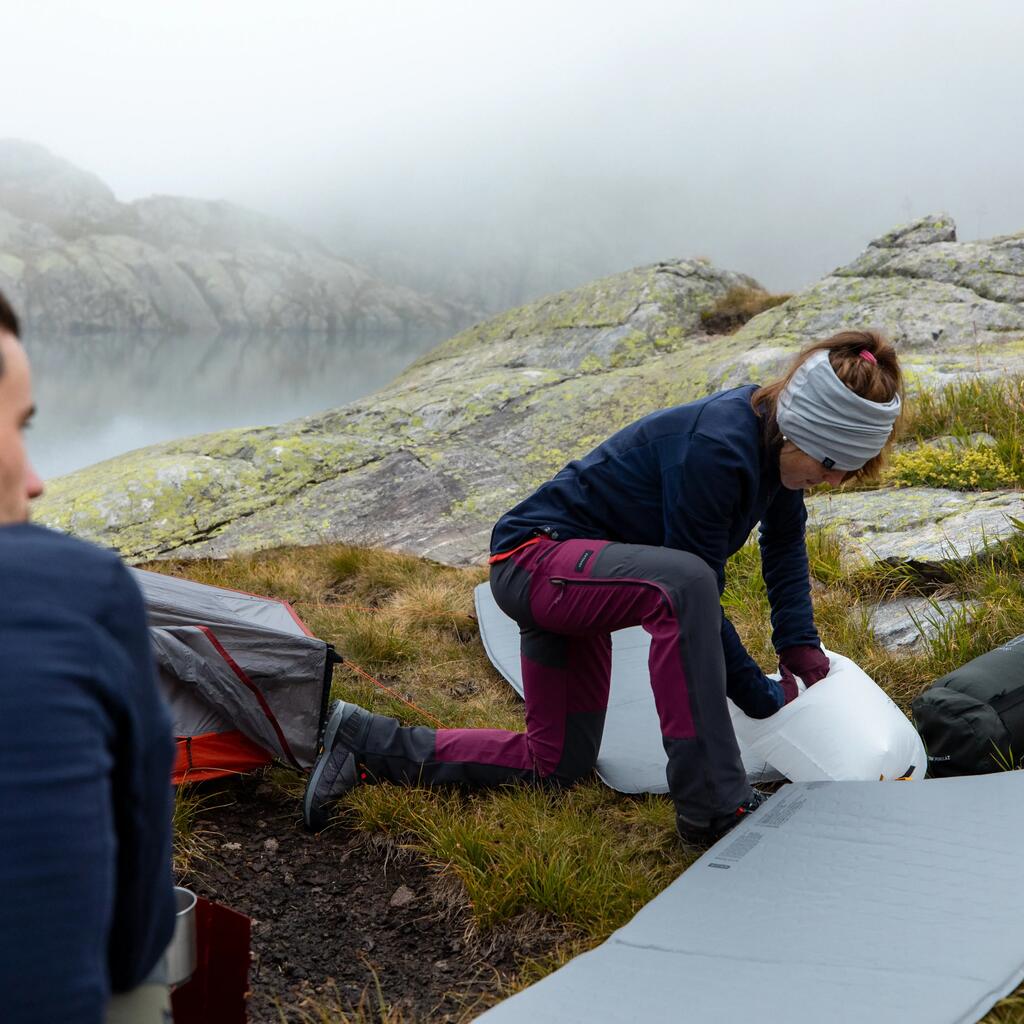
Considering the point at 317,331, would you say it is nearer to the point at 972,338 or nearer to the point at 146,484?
the point at 146,484

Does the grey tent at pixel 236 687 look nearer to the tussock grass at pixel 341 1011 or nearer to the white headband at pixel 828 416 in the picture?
the tussock grass at pixel 341 1011

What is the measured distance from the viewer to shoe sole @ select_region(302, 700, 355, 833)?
3.36 meters

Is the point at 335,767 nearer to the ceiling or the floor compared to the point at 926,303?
nearer to the floor

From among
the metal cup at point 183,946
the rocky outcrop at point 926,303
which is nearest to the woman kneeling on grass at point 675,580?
the metal cup at point 183,946

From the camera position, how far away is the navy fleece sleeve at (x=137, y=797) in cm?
106

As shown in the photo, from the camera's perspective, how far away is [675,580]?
9.38ft

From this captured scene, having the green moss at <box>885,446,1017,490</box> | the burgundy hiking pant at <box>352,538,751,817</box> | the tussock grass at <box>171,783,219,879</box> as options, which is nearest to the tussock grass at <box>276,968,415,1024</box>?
the tussock grass at <box>171,783,219,879</box>

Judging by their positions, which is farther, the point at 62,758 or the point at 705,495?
the point at 705,495

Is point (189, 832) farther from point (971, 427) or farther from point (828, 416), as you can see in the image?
point (971, 427)

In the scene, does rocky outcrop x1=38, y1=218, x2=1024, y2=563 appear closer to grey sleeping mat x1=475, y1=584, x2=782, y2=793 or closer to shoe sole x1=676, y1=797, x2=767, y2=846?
grey sleeping mat x1=475, y1=584, x2=782, y2=793

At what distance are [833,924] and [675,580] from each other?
102 cm

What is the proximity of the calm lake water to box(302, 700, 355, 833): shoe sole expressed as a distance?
36.3ft

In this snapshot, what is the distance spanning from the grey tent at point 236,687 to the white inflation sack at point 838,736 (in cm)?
170

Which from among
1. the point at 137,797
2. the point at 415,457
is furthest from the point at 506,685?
the point at 415,457
